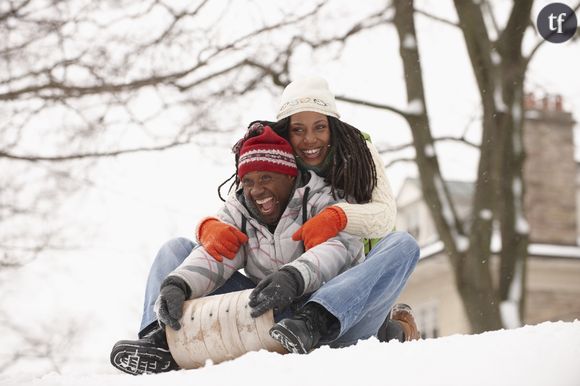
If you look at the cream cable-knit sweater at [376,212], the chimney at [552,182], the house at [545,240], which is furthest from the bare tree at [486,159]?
the chimney at [552,182]

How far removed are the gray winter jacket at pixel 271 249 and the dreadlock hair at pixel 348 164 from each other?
0.06 metres

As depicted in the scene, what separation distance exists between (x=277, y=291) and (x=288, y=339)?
6.2 inches

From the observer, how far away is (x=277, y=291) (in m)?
2.78

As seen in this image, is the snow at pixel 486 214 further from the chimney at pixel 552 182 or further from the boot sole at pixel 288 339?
the chimney at pixel 552 182

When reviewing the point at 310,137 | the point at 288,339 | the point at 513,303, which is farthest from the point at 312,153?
the point at 513,303

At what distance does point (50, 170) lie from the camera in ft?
29.3

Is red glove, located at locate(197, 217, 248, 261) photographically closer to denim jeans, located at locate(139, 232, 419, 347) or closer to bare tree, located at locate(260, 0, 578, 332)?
denim jeans, located at locate(139, 232, 419, 347)

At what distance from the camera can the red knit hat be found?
310 centimetres

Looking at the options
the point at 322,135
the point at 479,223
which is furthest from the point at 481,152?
Answer: the point at 322,135

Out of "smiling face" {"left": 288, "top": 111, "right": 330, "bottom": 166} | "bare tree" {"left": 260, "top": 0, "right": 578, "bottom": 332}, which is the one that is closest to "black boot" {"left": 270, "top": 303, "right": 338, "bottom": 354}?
"smiling face" {"left": 288, "top": 111, "right": 330, "bottom": 166}

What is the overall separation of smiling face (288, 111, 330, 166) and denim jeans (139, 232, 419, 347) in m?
0.38

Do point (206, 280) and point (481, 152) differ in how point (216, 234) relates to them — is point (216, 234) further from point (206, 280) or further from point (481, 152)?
point (481, 152)

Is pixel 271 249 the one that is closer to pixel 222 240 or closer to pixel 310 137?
pixel 222 240

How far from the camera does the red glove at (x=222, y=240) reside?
307cm
